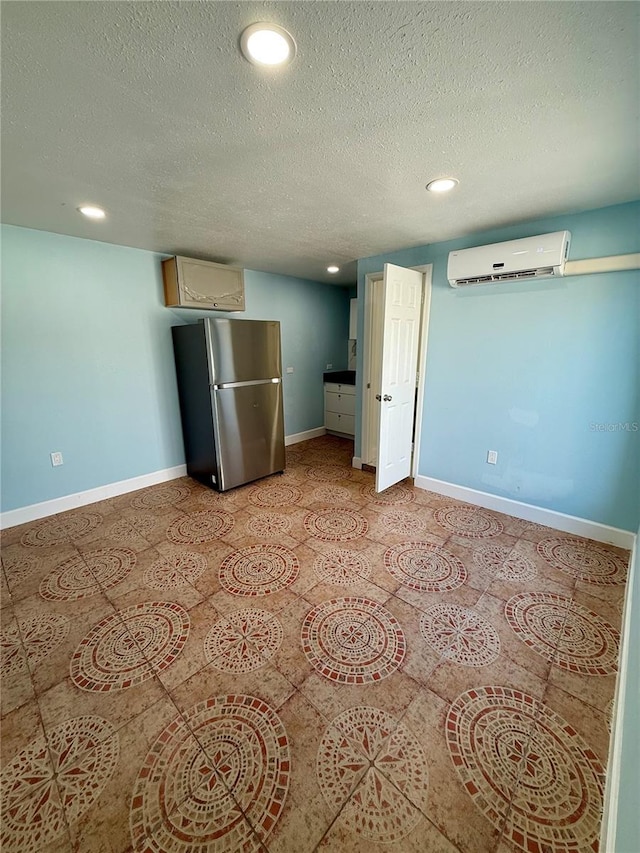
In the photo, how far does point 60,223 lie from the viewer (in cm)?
231

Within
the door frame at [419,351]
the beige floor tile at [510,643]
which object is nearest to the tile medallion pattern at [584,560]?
the beige floor tile at [510,643]

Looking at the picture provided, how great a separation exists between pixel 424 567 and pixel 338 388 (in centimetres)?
316

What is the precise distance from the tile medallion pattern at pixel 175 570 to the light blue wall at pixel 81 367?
1384mm

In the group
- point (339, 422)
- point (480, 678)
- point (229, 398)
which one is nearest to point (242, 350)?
point (229, 398)

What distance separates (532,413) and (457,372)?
0.68 m

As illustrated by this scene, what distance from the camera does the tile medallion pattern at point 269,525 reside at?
2518 mm

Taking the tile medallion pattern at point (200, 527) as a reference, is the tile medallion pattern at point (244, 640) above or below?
below

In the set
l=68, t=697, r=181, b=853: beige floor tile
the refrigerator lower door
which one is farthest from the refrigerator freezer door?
l=68, t=697, r=181, b=853: beige floor tile

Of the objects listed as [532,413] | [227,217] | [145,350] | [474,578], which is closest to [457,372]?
[532,413]

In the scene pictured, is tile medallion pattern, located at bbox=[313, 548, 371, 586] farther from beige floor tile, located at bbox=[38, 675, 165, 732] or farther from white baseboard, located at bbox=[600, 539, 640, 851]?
white baseboard, located at bbox=[600, 539, 640, 851]

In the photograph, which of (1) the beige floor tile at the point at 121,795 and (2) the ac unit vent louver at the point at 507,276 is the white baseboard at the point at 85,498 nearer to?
(1) the beige floor tile at the point at 121,795

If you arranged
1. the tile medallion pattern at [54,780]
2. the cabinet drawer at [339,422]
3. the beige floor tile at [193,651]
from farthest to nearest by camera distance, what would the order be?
1. the cabinet drawer at [339,422]
2. the beige floor tile at [193,651]
3. the tile medallion pattern at [54,780]

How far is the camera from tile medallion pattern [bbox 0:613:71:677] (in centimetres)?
152

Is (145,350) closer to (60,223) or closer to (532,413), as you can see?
(60,223)
